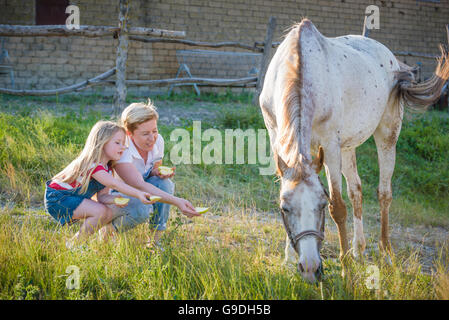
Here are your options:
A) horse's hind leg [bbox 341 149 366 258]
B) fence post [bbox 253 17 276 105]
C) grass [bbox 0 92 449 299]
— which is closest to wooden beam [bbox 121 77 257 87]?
fence post [bbox 253 17 276 105]

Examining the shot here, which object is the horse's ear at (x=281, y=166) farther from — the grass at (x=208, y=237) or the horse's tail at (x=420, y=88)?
the horse's tail at (x=420, y=88)

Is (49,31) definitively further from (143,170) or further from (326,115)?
(326,115)

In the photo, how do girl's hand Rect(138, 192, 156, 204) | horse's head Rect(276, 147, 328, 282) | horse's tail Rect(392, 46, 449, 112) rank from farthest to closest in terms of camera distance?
horse's tail Rect(392, 46, 449, 112) → girl's hand Rect(138, 192, 156, 204) → horse's head Rect(276, 147, 328, 282)

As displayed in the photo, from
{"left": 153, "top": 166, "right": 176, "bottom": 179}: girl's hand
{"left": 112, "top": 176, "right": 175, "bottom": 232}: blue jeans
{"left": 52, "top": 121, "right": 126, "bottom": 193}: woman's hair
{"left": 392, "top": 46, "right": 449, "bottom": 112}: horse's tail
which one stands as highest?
{"left": 392, "top": 46, "right": 449, "bottom": 112}: horse's tail

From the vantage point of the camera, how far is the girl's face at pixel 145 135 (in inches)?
126

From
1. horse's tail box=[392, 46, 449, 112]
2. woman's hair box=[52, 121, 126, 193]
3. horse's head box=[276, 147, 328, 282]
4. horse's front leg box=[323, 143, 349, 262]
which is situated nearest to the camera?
horse's head box=[276, 147, 328, 282]

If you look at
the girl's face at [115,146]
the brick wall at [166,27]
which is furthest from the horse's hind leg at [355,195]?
the brick wall at [166,27]

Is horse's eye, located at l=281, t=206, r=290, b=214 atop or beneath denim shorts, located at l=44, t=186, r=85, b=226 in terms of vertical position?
atop

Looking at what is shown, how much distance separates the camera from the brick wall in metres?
10.7

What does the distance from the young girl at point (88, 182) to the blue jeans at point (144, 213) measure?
0.39ft

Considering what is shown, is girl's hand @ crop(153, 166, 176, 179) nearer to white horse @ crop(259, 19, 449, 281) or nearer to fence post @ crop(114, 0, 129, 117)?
white horse @ crop(259, 19, 449, 281)
